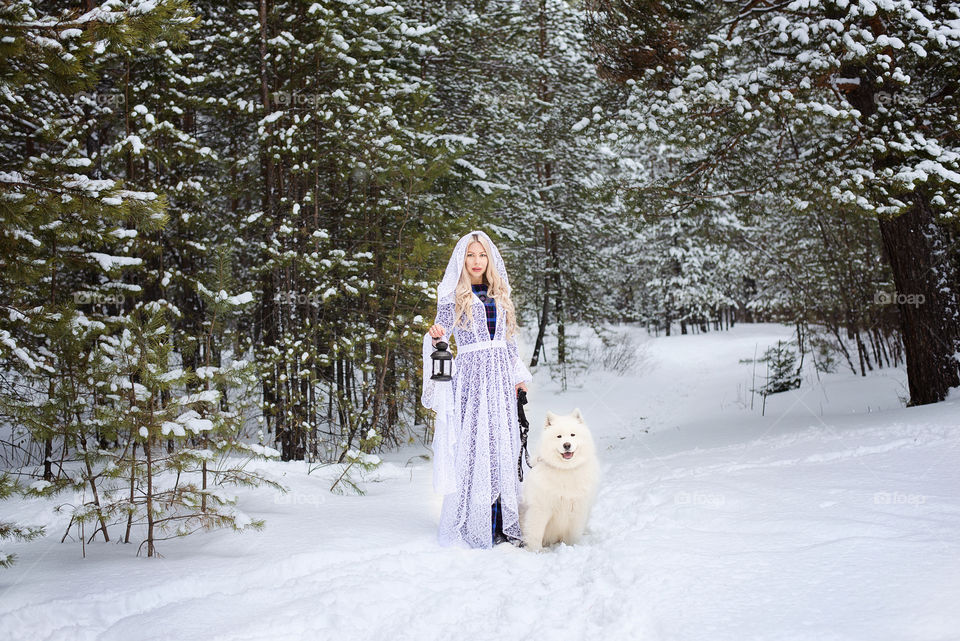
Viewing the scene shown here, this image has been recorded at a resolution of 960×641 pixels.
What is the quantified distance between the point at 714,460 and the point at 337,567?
16.0 ft

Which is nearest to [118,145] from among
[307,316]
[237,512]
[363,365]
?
[307,316]

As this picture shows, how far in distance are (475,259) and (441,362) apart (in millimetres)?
935

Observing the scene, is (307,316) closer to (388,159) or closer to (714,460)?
(388,159)

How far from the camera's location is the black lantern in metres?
4.60

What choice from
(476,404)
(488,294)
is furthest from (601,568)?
(488,294)

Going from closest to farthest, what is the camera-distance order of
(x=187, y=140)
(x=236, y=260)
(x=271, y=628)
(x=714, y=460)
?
(x=271, y=628) → (x=714, y=460) → (x=187, y=140) → (x=236, y=260)

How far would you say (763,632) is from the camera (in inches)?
111
